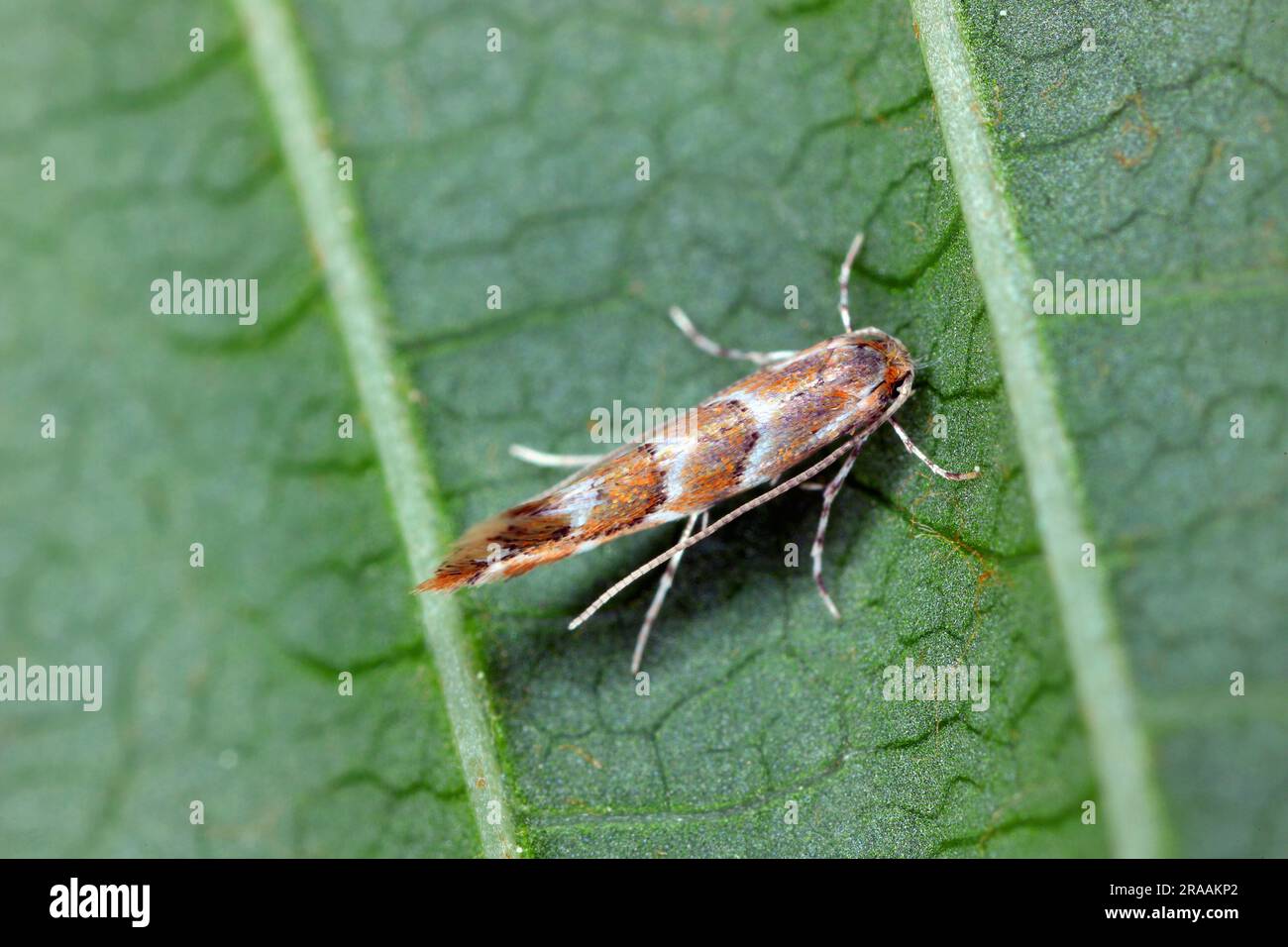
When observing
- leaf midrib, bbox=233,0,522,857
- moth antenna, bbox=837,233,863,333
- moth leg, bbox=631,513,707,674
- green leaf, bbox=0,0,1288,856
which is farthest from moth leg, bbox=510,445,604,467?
moth antenna, bbox=837,233,863,333

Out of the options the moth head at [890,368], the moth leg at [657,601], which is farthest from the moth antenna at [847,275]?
the moth leg at [657,601]

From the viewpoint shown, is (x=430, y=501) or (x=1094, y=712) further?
(x=430, y=501)

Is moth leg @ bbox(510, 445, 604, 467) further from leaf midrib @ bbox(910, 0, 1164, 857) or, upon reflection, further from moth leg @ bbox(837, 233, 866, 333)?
Answer: leaf midrib @ bbox(910, 0, 1164, 857)

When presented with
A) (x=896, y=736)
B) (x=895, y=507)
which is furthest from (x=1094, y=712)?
(x=895, y=507)

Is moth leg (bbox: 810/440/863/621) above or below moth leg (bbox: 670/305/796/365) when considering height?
below

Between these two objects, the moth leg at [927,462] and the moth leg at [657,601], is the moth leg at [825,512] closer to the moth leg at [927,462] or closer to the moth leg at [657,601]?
the moth leg at [927,462]

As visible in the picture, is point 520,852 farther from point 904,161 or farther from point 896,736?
point 904,161
